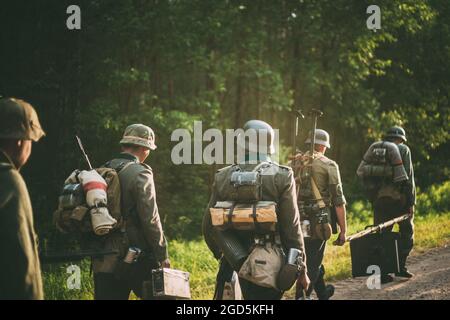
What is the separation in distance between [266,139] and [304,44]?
15.3 metres

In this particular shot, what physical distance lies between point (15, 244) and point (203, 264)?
758 cm

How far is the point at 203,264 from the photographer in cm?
1032

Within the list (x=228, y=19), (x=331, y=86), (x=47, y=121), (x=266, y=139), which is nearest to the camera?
(x=266, y=139)

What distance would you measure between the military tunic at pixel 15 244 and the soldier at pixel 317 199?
4.46 metres

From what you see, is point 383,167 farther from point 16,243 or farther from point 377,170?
point 16,243

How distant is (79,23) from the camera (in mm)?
12695

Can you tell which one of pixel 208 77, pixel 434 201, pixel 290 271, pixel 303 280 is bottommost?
pixel 434 201

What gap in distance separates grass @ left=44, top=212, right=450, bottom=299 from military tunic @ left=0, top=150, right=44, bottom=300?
337 cm

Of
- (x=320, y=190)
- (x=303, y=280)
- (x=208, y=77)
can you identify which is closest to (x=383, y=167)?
(x=320, y=190)

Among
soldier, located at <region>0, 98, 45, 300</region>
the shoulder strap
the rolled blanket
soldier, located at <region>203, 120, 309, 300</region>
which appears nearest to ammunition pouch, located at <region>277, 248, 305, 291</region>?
soldier, located at <region>203, 120, 309, 300</region>

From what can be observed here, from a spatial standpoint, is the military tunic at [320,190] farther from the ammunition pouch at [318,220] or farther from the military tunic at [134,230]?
the military tunic at [134,230]
